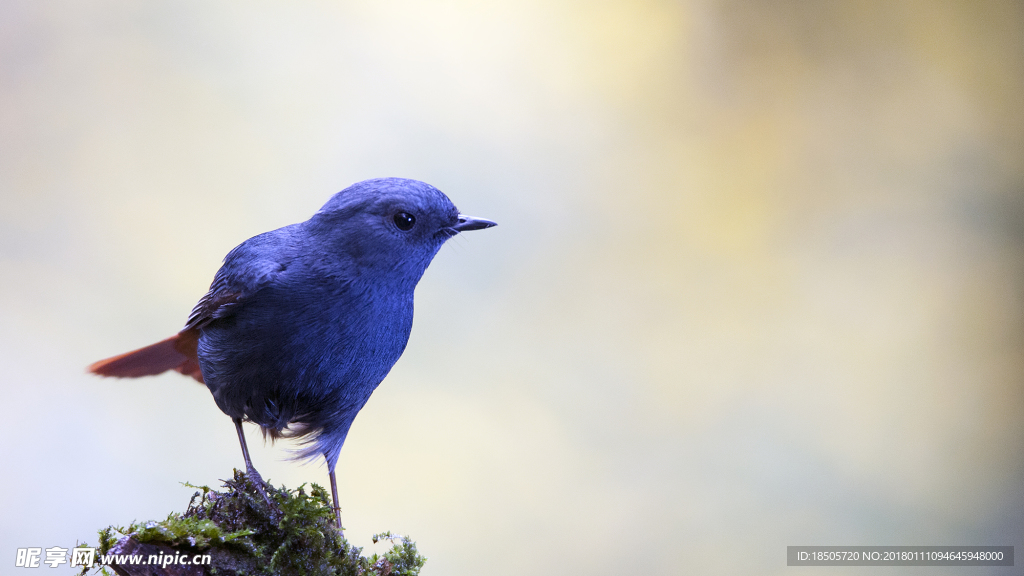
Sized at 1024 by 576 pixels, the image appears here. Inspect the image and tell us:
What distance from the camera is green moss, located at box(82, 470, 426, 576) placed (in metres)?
2.09

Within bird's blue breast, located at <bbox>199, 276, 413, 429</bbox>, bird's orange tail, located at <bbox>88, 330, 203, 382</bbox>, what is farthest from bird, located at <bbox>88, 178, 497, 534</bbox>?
bird's orange tail, located at <bbox>88, 330, 203, 382</bbox>

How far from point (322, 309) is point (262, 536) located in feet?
2.49

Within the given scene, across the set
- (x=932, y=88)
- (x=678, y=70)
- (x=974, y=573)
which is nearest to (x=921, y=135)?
(x=932, y=88)

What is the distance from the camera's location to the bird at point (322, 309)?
92.7 inches

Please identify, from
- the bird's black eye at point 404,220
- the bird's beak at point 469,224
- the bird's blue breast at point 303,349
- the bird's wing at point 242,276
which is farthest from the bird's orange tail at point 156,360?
the bird's beak at point 469,224

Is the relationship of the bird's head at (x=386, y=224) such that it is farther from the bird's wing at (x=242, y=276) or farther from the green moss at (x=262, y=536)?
the green moss at (x=262, y=536)

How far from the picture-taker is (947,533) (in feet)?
16.3

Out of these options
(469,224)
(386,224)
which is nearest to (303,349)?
(386,224)

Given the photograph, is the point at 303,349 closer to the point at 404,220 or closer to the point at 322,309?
the point at 322,309

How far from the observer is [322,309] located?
2352mm

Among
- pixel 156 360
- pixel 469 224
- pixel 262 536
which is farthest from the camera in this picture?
pixel 156 360

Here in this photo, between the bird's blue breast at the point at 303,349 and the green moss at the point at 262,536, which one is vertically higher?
the bird's blue breast at the point at 303,349

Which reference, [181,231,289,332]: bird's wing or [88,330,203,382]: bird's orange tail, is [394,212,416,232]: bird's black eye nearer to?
[181,231,289,332]: bird's wing

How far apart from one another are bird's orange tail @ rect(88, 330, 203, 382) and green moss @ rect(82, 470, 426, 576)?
2.13 feet
